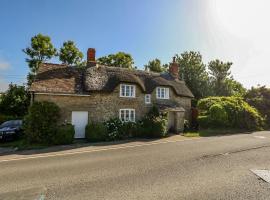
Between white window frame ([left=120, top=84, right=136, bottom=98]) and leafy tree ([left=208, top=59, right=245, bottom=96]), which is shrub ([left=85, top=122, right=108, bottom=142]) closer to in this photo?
white window frame ([left=120, top=84, right=136, bottom=98])

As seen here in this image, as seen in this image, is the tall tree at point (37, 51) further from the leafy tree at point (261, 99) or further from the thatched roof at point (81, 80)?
the leafy tree at point (261, 99)

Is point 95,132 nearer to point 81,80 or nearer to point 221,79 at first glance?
point 81,80

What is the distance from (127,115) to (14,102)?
62.7ft

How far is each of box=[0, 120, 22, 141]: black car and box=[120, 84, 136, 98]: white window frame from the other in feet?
33.6

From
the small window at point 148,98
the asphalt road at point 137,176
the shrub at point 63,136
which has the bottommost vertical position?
the asphalt road at point 137,176

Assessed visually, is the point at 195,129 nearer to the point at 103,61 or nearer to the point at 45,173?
the point at 45,173

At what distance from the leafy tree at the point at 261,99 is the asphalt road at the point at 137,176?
2120cm

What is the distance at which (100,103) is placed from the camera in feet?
67.6

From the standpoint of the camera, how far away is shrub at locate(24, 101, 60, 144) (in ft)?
54.8

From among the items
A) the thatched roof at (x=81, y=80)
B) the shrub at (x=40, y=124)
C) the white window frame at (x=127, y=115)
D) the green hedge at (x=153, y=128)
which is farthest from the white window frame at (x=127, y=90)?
the shrub at (x=40, y=124)

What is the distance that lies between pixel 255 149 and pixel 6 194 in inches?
569

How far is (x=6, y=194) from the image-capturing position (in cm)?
691

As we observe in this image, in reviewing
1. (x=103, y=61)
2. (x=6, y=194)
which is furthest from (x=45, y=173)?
(x=103, y=61)

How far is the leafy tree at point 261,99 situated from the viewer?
101ft
